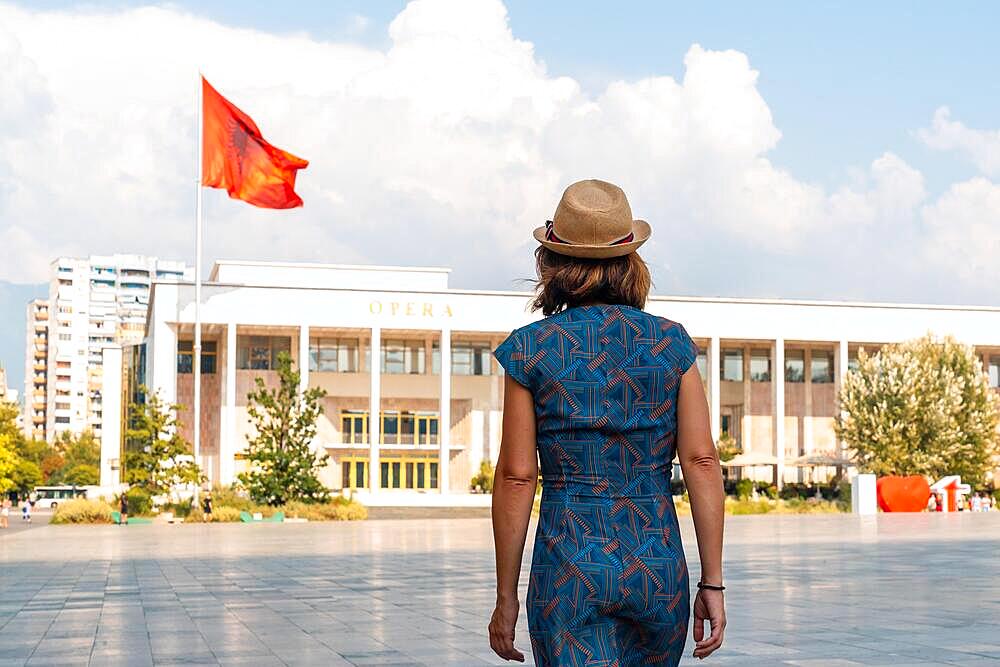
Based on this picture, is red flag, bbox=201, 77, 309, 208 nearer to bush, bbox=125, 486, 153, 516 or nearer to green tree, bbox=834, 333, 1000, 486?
bush, bbox=125, 486, 153, 516

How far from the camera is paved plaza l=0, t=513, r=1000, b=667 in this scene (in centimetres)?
984

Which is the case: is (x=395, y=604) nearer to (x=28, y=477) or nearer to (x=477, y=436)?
(x=477, y=436)

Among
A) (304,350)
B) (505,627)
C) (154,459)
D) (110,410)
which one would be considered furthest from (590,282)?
(110,410)

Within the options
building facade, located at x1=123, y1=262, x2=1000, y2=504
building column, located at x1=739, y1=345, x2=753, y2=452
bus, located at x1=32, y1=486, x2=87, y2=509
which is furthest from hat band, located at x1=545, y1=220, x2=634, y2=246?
bus, located at x1=32, y1=486, x2=87, y2=509

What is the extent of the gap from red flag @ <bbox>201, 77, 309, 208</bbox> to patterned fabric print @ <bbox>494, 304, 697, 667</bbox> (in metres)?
42.9

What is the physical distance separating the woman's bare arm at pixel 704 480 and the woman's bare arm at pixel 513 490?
409 mm

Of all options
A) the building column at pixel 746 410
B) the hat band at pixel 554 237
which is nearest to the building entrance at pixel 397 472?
the building column at pixel 746 410

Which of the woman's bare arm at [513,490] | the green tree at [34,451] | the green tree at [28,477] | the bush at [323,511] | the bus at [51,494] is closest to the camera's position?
the woman's bare arm at [513,490]

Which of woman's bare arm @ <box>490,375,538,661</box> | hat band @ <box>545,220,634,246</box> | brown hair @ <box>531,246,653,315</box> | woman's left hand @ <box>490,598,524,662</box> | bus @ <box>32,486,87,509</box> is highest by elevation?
hat band @ <box>545,220,634,246</box>

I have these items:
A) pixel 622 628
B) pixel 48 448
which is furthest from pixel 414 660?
pixel 48 448

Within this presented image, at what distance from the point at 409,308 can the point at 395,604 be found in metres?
52.6

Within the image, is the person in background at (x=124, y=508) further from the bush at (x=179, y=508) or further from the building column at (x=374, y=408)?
the building column at (x=374, y=408)

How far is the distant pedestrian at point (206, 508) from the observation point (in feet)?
150

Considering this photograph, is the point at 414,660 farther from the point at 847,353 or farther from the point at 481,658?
the point at 847,353
